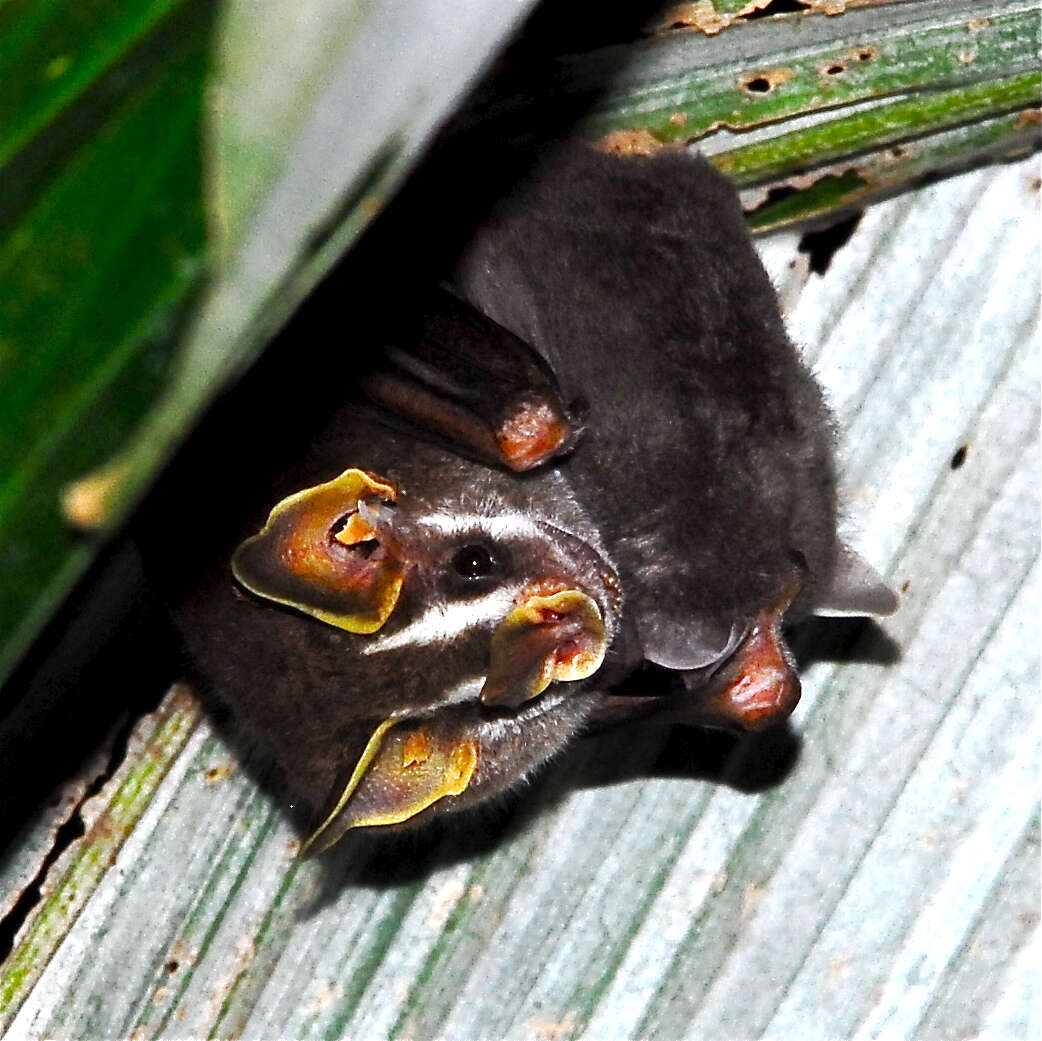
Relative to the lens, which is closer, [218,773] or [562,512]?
[562,512]

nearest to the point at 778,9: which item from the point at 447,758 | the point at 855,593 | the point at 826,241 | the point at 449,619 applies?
the point at 826,241

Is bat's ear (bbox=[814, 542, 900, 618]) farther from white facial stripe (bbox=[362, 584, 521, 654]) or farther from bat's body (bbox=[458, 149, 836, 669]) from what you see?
white facial stripe (bbox=[362, 584, 521, 654])

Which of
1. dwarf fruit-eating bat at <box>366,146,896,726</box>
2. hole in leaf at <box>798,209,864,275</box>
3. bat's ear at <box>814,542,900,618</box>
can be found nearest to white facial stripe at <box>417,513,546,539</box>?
dwarf fruit-eating bat at <box>366,146,896,726</box>

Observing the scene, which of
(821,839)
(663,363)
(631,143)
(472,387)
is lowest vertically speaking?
(821,839)

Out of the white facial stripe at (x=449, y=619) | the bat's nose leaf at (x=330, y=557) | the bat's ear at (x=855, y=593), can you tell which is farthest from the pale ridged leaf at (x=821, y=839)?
the bat's nose leaf at (x=330, y=557)

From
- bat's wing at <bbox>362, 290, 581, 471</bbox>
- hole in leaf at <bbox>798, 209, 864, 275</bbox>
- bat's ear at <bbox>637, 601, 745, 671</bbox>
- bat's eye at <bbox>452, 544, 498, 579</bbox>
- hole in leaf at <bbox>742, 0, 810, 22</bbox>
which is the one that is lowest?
hole in leaf at <bbox>798, 209, 864, 275</bbox>

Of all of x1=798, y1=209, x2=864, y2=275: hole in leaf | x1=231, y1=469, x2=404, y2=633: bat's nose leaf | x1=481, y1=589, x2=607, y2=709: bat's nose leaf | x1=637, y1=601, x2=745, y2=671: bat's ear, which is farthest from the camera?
x1=798, y1=209, x2=864, y2=275: hole in leaf

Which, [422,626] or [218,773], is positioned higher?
[422,626]

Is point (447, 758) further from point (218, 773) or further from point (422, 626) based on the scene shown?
point (218, 773)
